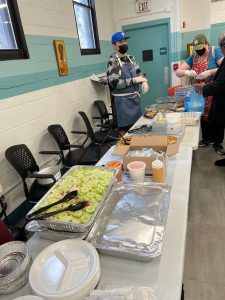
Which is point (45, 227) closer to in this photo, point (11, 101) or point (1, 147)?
point (1, 147)

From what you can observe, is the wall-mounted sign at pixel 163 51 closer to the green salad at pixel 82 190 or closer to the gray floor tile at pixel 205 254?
the gray floor tile at pixel 205 254

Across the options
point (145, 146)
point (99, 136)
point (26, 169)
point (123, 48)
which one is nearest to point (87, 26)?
point (123, 48)

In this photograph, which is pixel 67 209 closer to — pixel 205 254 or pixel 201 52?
pixel 205 254

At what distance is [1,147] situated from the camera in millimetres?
2064

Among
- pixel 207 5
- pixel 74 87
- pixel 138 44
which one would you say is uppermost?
pixel 207 5

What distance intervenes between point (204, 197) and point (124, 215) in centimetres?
162

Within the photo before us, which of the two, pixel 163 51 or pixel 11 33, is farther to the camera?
pixel 163 51

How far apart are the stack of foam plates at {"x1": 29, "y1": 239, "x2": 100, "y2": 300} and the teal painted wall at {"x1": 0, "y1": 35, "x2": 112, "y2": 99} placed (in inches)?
67.4

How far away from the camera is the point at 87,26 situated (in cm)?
384

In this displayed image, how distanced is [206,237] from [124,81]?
1.95 m

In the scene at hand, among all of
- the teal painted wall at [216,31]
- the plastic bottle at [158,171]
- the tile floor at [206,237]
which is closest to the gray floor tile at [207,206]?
the tile floor at [206,237]

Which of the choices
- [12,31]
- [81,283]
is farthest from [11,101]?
[81,283]

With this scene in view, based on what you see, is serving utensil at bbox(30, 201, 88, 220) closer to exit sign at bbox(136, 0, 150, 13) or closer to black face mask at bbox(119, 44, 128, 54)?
black face mask at bbox(119, 44, 128, 54)

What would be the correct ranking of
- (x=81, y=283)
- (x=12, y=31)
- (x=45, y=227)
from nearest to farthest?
(x=81, y=283)
(x=45, y=227)
(x=12, y=31)
